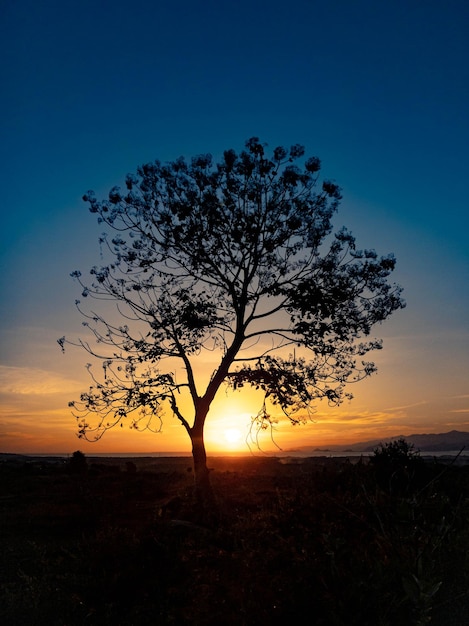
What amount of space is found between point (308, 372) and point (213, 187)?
8.08 meters

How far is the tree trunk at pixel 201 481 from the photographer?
55.4ft

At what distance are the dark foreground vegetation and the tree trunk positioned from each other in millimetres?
541

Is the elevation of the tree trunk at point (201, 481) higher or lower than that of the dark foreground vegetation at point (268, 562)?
higher

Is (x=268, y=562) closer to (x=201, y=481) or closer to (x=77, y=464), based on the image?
(x=201, y=481)

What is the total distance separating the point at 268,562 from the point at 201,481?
8.46m

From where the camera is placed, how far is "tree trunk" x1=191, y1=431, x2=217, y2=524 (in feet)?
55.4

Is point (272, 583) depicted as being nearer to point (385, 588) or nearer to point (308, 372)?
point (385, 588)

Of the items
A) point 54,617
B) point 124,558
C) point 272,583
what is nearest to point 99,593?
point 54,617

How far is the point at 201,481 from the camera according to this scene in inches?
721

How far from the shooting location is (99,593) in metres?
8.70

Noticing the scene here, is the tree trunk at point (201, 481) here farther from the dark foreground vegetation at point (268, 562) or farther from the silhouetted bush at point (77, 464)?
the silhouetted bush at point (77, 464)

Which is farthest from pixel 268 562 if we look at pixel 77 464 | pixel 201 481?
pixel 77 464

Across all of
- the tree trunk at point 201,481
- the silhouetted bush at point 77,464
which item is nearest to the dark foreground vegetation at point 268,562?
the tree trunk at point 201,481

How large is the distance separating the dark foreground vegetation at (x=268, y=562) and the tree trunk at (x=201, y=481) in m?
0.54
